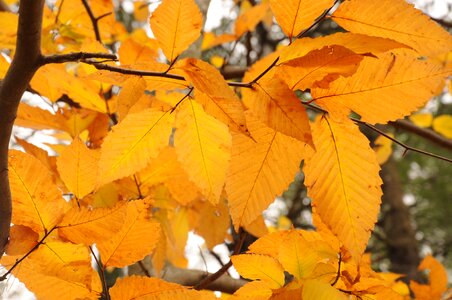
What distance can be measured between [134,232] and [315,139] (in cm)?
23

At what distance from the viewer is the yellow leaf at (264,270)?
578 mm

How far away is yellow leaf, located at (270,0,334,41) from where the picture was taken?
0.44 m

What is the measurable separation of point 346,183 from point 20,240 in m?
0.34

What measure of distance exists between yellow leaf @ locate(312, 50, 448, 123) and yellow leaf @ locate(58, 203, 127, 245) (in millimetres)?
243

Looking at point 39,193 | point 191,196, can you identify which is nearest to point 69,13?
point 191,196

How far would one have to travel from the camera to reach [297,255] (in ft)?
1.85

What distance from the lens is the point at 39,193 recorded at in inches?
19.8

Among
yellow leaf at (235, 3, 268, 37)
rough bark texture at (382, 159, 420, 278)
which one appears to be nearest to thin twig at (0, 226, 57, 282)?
yellow leaf at (235, 3, 268, 37)

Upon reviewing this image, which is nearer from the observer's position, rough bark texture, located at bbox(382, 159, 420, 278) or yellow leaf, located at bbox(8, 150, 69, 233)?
yellow leaf, located at bbox(8, 150, 69, 233)

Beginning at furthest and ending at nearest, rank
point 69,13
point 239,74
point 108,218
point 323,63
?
1. point 239,74
2. point 69,13
3. point 108,218
4. point 323,63

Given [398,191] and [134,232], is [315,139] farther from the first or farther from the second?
[398,191]

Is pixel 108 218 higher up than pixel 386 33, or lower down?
lower down

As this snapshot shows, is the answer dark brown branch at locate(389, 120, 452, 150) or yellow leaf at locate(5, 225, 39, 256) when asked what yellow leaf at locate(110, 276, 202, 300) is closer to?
yellow leaf at locate(5, 225, 39, 256)

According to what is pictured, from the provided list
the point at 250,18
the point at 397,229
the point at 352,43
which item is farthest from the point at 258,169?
the point at 397,229
